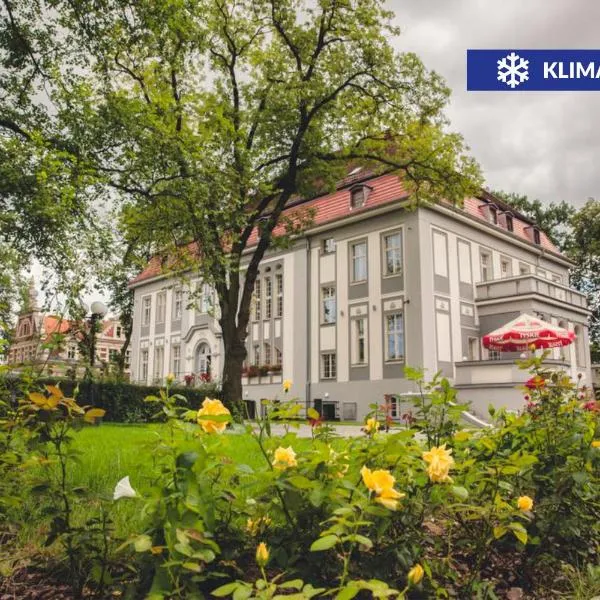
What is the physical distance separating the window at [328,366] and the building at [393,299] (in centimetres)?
5

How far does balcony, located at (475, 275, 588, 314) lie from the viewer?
25.0m

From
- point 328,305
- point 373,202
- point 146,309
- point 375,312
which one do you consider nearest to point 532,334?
point 375,312

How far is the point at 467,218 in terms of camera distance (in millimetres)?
26828

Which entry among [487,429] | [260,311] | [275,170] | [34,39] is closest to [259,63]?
[275,170]

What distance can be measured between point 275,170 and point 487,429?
18.3 meters

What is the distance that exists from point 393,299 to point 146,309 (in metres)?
21.0

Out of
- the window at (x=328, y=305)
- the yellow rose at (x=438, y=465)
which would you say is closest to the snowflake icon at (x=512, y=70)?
the yellow rose at (x=438, y=465)

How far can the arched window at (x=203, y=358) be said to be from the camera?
34.7 m

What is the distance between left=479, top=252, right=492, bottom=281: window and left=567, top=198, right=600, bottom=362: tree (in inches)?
499

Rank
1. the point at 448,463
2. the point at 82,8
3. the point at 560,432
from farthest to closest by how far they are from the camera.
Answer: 1. the point at 82,8
2. the point at 560,432
3. the point at 448,463

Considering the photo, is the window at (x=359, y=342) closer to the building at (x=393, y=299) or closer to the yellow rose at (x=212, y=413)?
the building at (x=393, y=299)

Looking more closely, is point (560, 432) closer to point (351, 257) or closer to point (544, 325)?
point (544, 325)

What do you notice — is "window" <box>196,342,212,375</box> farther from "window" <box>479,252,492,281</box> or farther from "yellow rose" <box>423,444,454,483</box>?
"yellow rose" <box>423,444,454,483</box>

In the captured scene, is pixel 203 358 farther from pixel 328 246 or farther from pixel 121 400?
pixel 121 400
